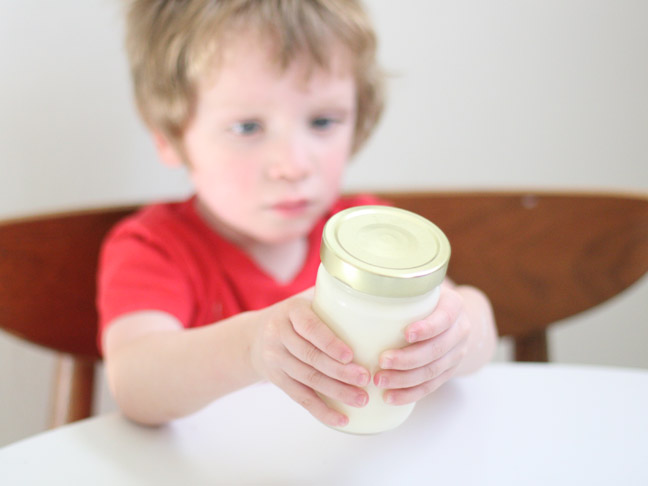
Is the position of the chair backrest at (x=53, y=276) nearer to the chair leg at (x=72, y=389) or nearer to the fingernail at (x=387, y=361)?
the chair leg at (x=72, y=389)

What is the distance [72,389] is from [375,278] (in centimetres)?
67

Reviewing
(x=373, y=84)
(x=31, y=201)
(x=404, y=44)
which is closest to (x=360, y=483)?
(x=373, y=84)

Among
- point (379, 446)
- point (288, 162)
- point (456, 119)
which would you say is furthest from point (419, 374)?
point (456, 119)

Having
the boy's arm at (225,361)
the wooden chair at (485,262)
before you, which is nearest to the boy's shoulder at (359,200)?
the wooden chair at (485,262)

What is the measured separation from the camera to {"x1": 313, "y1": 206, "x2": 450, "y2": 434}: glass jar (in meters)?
0.29

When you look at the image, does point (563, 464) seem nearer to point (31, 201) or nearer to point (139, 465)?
point (139, 465)

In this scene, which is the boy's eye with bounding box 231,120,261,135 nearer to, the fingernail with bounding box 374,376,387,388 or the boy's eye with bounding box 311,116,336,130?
the boy's eye with bounding box 311,116,336,130

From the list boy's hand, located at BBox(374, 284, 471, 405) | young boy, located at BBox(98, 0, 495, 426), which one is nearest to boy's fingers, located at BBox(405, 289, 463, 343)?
boy's hand, located at BBox(374, 284, 471, 405)

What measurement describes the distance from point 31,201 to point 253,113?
1.42ft

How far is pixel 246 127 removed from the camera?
0.60 metres

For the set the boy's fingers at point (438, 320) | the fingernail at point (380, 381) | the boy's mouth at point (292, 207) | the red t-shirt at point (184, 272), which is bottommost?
the red t-shirt at point (184, 272)

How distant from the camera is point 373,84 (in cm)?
75

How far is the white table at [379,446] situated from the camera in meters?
0.40

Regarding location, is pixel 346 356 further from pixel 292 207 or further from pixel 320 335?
pixel 292 207
